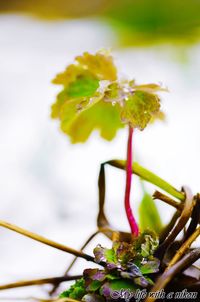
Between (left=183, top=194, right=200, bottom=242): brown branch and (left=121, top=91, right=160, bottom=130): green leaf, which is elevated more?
(left=121, top=91, right=160, bottom=130): green leaf

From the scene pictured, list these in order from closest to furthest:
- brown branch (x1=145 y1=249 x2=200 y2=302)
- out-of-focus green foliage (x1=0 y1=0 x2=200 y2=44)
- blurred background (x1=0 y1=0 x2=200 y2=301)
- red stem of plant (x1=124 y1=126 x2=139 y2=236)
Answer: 1. brown branch (x1=145 y1=249 x2=200 y2=302)
2. red stem of plant (x1=124 y1=126 x2=139 y2=236)
3. blurred background (x1=0 y1=0 x2=200 y2=301)
4. out-of-focus green foliage (x1=0 y1=0 x2=200 y2=44)

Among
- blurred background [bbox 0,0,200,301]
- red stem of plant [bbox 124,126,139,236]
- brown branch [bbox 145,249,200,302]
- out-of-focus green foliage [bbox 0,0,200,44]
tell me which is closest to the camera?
brown branch [bbox 145,249,200,302]

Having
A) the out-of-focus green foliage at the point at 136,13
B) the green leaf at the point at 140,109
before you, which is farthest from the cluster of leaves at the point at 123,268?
the out-of-focus green foliage at the point at 136,13

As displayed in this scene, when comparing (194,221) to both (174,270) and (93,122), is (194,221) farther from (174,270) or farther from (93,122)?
(93,122)

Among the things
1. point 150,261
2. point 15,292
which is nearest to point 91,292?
point 150,261

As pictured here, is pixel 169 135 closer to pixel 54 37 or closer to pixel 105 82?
pixel 105 82

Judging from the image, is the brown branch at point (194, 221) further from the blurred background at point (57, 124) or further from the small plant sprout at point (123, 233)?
the blurred background at point (57, 124)

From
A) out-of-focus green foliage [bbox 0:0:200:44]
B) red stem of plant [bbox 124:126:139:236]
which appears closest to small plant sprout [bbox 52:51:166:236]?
red stem of plant [bbox 124:126:139:236]

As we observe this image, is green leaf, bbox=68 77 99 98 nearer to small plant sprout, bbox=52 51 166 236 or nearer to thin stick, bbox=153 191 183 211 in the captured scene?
small plant sprout, bbox=52 51 166 236
